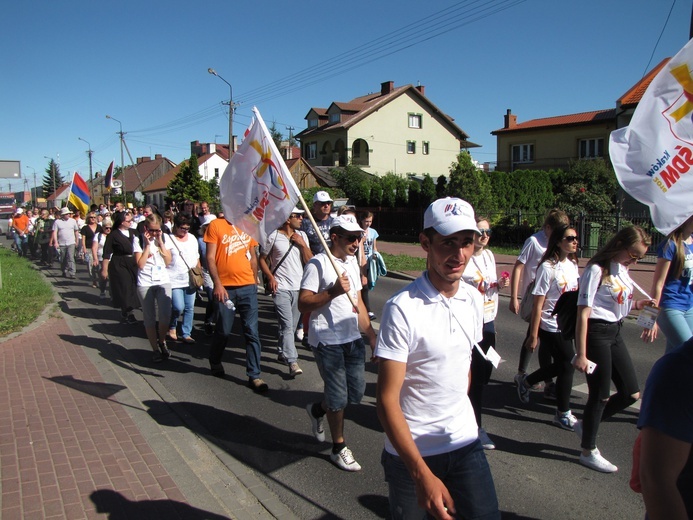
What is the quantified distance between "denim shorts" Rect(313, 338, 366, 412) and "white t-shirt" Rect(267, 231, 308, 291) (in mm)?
2331

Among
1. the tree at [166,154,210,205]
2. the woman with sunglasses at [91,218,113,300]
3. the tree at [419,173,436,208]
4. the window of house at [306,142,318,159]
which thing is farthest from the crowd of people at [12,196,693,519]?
the window of house at [306,142,318,159]

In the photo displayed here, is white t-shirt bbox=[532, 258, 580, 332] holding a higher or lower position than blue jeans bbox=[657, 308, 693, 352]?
higher

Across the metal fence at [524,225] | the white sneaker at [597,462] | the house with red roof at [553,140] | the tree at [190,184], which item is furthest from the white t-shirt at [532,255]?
the house with red roof at [553,140]

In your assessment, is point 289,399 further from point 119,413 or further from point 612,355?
point 612,355

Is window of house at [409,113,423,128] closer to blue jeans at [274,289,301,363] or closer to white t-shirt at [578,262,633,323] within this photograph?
blue jeans at [274,289,301,363]

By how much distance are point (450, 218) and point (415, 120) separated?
53.1 metres

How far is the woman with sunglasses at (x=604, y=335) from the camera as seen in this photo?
418cm

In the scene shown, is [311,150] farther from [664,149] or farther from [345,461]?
[664,149]

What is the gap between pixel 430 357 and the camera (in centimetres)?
238

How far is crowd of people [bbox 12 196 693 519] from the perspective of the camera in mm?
2291

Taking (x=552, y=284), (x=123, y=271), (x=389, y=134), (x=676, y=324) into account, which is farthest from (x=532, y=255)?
(x=389, y=134)

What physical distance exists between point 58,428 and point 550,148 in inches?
1712

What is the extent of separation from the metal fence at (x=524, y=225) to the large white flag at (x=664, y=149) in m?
13.3

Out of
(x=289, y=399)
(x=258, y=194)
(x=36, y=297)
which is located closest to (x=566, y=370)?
(x=289, y=399)
